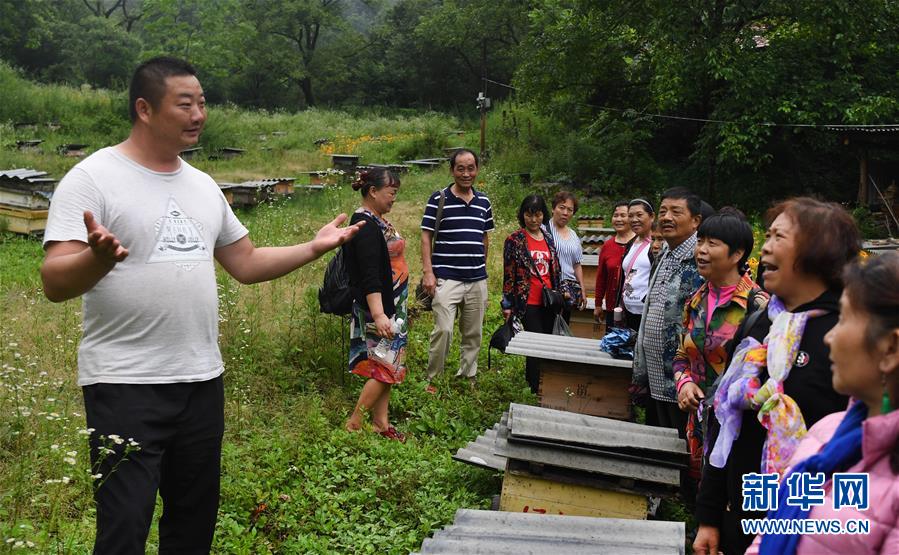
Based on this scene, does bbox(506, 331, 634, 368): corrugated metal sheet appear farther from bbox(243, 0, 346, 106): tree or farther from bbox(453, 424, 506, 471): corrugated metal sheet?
bbox(243, 0, 346, 106): tree

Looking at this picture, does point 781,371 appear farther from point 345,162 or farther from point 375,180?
point 345,162

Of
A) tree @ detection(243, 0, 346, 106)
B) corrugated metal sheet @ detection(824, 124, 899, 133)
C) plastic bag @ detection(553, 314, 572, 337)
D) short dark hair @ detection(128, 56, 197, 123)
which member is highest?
tree @ detection(243, 0, 346, 106)

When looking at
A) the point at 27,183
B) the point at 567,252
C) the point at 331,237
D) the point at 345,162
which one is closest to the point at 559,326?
the point at 567,252

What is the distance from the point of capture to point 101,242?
2172 mm

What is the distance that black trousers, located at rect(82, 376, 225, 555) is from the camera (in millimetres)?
2451

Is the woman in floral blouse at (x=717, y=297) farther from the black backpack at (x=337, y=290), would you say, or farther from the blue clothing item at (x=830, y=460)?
the black backpack at (x=337, y=290)

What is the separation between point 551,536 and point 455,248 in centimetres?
338

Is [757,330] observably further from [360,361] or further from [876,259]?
[360,361]

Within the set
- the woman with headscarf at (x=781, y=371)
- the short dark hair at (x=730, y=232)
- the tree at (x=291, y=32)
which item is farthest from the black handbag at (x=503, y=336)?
the tree at (x=291, y=32)

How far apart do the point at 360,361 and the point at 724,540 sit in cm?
316

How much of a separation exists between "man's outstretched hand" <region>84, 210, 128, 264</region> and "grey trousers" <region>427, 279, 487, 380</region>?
407 cm

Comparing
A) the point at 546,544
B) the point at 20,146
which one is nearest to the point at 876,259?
the point at 546,544

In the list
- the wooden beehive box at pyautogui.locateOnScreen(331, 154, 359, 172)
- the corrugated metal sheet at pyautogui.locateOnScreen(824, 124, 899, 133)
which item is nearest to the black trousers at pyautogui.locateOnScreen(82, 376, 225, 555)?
the corrugated metal sheet at pyautogui.locateOnScreen(824, 124, 899, 133)

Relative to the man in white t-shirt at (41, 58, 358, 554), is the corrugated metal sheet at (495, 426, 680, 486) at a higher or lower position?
lower
